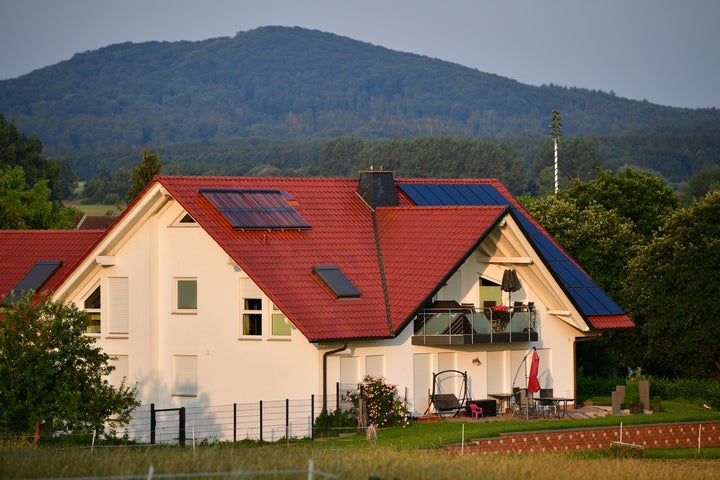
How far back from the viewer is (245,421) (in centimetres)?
3719

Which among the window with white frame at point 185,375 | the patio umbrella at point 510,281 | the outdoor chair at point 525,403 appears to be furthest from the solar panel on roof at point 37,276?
the outdoor chair at point 525,403

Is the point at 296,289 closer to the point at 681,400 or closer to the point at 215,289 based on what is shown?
the point at 215,289

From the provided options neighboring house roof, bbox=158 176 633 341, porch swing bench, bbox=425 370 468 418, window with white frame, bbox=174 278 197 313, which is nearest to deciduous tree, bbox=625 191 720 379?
neighboring house roof, bbox=158 176 633 341

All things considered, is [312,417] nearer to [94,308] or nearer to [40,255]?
[94,308]

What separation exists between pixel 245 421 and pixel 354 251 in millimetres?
6125

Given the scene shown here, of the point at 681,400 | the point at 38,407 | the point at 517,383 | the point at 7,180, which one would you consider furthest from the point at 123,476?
the point at 7,180

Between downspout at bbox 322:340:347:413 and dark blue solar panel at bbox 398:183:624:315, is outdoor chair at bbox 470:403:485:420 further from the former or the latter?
dark blue solar panel at bbox 398:183:624:315

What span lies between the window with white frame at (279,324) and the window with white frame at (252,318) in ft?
1.55

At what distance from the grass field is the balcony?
148 inches

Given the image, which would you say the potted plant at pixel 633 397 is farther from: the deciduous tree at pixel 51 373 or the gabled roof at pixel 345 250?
the deciduous tree at pixel 51 373

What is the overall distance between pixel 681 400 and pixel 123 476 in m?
31.0

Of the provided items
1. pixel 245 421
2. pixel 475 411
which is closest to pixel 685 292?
pixel 475 411

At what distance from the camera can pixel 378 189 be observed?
4272cm

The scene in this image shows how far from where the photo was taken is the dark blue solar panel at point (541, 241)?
1661 inches
